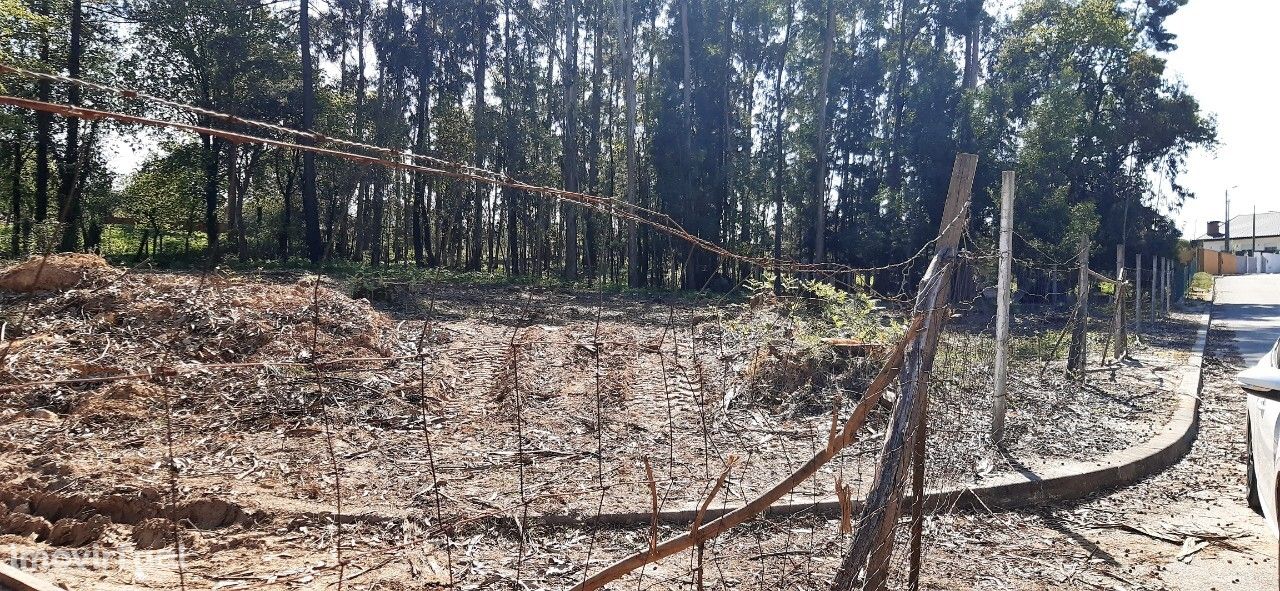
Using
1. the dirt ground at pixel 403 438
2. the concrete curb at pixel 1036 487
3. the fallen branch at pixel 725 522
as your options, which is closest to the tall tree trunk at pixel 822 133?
the dirt ground at pixel 403 438

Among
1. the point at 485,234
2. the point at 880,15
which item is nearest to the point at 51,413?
the point at 880,15

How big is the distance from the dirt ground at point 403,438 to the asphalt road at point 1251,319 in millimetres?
5814

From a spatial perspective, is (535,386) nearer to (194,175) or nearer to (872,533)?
(872,533)

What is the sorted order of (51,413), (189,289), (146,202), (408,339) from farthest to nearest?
(146,202) → (408,339) → (189,289) → (51,413)

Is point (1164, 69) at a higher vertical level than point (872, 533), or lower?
higher

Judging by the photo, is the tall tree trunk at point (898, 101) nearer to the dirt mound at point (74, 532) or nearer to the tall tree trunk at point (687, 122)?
the tall tree trunk at point (687, 122)

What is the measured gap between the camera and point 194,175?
2362cm

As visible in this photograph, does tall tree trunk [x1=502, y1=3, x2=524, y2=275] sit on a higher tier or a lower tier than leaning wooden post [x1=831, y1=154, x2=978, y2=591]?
higher

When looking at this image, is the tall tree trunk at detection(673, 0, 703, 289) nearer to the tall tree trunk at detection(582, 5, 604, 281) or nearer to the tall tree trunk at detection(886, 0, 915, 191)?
the tall tree trunk at detection(582, 5, 604, 281)

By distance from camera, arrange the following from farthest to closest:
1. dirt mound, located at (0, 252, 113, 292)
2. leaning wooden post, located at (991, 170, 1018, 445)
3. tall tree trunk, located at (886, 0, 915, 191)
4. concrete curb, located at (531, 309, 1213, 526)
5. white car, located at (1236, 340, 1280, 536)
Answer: tall tree trunk, located at (886, 0, 915, 191) < dirt mound, located at (0, 252, 113, 292) < leaning wooden post, located at (991, 170, 1018, 445) < concrete curb, located at (531, 309, 1213, 526) < white car, located at (1236, 340, 1280, 536)

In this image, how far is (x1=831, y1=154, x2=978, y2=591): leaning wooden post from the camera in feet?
7.91

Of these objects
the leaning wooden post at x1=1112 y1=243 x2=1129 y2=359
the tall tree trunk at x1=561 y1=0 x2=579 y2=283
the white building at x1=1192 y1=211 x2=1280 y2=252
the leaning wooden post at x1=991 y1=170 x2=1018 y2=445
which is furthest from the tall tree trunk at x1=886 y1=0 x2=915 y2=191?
the white building at x1=1192 y1=211 x2=1280 y2=252

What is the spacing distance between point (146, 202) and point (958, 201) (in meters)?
26.5

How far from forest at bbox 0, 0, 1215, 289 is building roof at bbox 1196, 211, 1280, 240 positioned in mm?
63054
